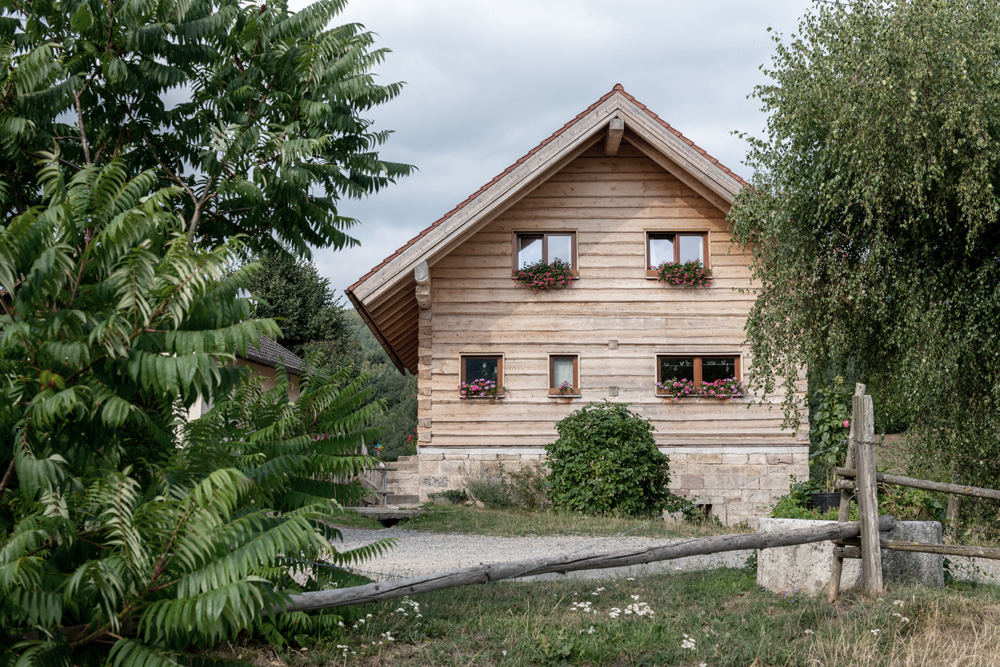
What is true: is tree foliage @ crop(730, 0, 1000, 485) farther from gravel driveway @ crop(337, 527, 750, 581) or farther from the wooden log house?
the wooden log house

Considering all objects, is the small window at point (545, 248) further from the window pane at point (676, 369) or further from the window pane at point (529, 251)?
the window pane at point (676, 369)

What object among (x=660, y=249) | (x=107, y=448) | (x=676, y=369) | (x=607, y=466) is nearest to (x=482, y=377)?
(x=607, y=466)

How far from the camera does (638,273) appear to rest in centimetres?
1673

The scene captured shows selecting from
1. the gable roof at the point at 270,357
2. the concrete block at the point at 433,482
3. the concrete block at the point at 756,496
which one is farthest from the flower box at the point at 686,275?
the gable roof at the point at 270,357

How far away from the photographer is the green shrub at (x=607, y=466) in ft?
46.9

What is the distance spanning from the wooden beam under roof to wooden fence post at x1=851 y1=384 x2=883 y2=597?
952 centimetres

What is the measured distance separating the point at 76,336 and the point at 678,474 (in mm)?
14054

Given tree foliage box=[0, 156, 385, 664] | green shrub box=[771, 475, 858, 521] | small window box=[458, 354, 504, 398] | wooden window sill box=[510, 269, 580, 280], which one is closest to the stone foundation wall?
small window box=[458, 354, 504, 398]

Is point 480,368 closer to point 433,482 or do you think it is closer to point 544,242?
point 433,482

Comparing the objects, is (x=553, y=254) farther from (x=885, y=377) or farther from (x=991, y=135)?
(x=991, y=135)

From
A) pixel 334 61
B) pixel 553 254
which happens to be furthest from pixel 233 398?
pixel 553 254

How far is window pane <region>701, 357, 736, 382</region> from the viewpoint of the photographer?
1653cm

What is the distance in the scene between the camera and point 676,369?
54.4 ft

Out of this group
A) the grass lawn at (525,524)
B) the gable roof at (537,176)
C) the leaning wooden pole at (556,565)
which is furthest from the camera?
the gable roof at (537,176)
